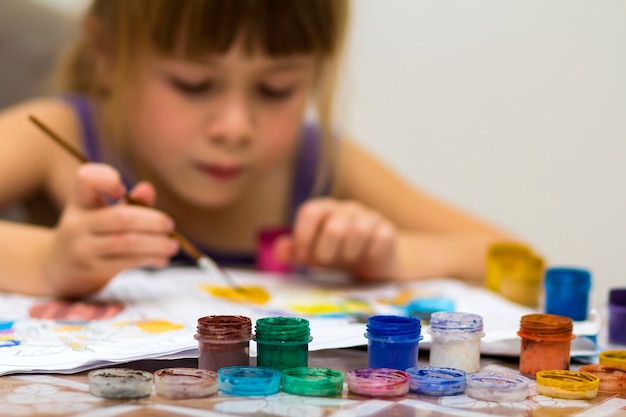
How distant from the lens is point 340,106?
4.24 feet

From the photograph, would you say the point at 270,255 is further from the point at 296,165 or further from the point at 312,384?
the point at 312,384

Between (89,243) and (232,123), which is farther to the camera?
(232,123)

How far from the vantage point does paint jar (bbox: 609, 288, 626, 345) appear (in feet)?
2.18

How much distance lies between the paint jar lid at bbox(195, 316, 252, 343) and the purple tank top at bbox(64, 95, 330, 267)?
68cm

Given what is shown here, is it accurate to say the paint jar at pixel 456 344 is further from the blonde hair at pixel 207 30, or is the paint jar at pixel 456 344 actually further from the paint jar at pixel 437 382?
the blonde hair at pixel 207 30

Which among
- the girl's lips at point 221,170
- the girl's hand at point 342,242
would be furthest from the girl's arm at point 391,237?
the girl's lips at point 221,170

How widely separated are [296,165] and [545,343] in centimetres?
84

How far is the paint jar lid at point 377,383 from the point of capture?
0.47m

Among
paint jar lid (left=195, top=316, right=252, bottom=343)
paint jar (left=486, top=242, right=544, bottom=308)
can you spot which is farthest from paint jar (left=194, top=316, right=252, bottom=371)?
paint jar (left=486, top=242, right=544, bottom=308)

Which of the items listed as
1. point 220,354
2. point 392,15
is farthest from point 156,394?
point 392,15

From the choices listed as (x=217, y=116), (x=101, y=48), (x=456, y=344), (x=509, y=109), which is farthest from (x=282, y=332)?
(x=509, y=109)

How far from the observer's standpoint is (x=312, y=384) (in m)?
0.46

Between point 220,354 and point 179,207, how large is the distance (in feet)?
Result: 2.47

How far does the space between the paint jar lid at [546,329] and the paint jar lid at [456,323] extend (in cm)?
3
